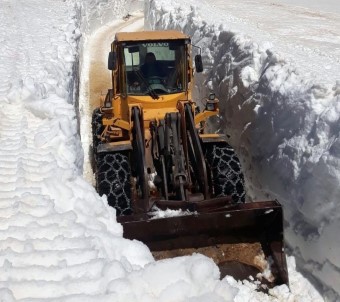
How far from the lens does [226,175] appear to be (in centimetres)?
712

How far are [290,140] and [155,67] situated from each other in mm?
2430

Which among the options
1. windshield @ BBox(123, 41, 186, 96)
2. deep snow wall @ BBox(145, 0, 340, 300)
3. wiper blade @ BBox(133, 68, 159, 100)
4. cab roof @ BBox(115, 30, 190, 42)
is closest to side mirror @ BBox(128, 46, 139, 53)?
windshield @ BBox(123, 41, 186, 96)

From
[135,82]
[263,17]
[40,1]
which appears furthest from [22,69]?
[263,17]

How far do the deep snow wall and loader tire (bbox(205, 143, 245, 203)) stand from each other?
26.6 inches

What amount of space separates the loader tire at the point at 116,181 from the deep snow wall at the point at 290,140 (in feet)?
7.17

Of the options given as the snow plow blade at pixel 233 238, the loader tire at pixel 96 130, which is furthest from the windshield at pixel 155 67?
the snow plow blade at pixel 233 238

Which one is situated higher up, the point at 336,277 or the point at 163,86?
the point at 163,86

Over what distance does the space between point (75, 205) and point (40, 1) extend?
1514 cm

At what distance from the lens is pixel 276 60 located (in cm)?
880

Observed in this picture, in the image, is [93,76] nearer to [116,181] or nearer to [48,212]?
[116,181]

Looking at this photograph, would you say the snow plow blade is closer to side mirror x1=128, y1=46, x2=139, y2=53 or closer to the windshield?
A: the windshield

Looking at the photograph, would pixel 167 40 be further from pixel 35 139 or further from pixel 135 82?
pixel 35 139

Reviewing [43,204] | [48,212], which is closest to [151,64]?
[43,204]

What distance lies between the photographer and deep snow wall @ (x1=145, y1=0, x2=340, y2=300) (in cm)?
633
